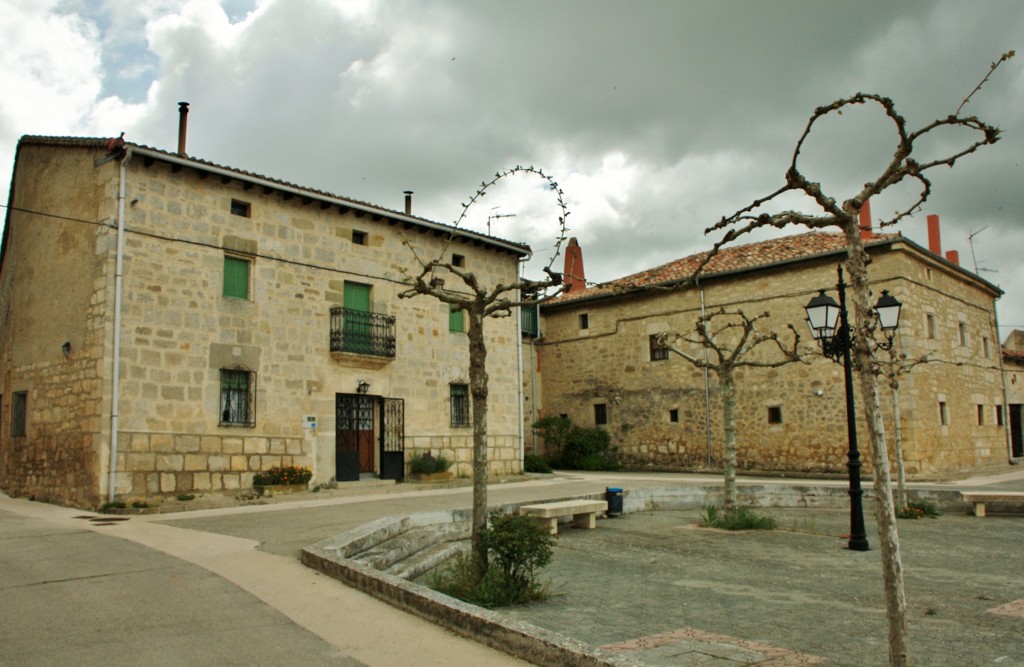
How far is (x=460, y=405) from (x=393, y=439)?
92.5 inches

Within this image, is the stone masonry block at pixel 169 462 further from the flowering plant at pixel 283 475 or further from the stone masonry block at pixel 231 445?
the flowering plant at pixel 283 475

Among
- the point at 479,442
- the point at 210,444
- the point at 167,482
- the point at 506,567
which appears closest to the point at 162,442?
the point at 167,482

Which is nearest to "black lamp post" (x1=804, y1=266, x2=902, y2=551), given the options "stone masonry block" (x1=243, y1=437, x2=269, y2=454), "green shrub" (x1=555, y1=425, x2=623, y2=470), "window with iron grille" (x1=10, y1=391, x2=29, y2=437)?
"stone masonry block" (x1=243, y1=437, x2=269, y2=454)

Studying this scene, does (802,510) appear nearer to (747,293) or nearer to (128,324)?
(747,293)

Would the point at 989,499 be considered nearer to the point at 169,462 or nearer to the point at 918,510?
the point at 918,510

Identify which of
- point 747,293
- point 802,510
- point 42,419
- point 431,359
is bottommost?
point 802,510

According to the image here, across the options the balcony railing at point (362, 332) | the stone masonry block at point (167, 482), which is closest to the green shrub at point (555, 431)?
the balcony railing at point (362, 332)

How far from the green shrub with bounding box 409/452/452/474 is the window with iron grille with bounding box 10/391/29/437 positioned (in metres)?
7.85

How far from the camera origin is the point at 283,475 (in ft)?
49.9

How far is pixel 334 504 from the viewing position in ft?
44.0

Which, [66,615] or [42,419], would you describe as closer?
[66,615]

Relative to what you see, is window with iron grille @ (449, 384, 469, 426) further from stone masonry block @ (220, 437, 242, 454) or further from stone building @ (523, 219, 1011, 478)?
stone masonry block @ (220, 437, 242, 454)

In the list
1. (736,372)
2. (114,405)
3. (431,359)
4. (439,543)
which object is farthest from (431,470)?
(736,372)

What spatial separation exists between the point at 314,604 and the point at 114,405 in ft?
29.0
